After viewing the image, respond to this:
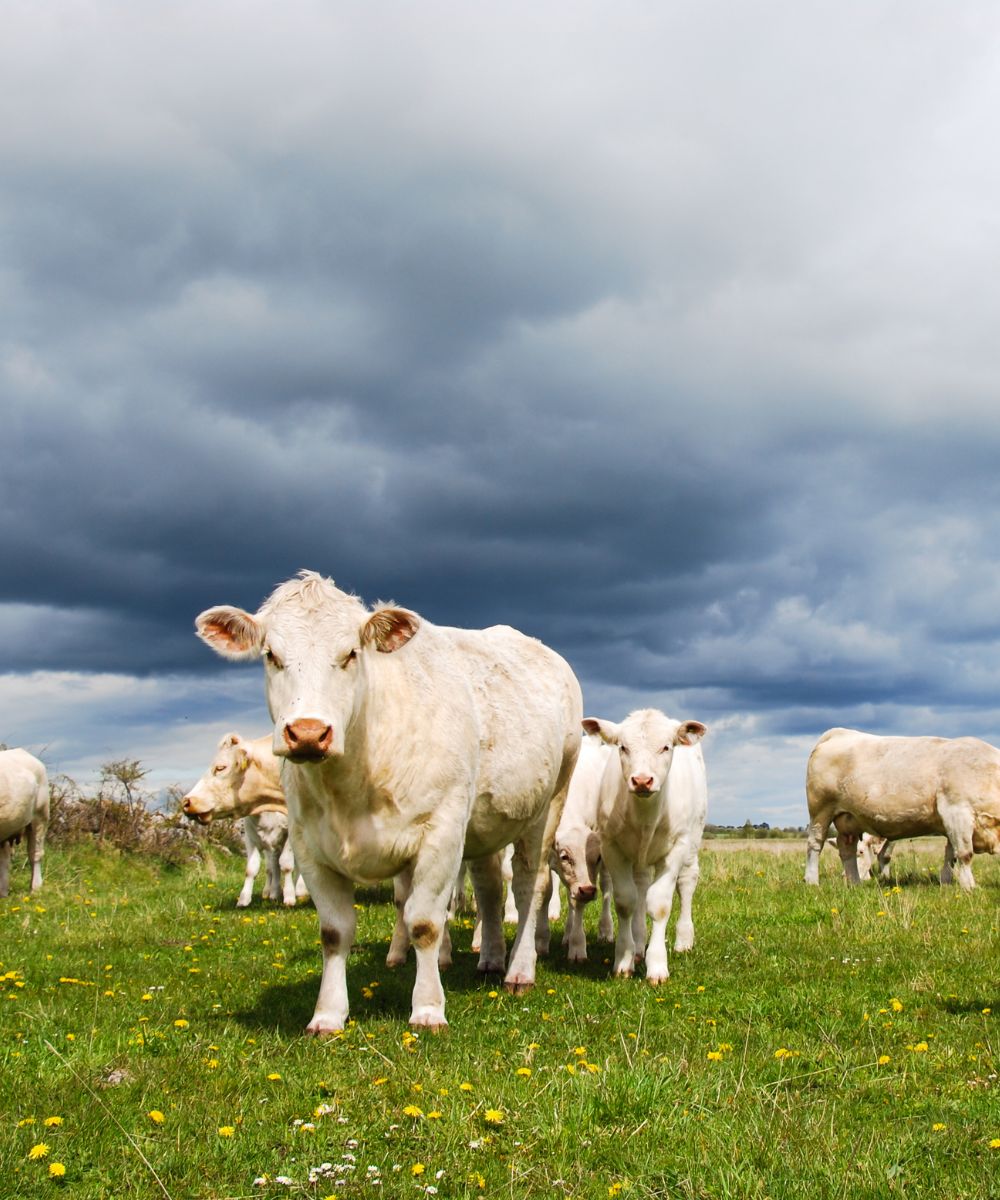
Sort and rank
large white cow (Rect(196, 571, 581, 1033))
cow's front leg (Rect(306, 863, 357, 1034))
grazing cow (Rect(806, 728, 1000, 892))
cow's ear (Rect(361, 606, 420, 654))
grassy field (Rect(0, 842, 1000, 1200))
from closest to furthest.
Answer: grassy field (Rect(0, 842, 1000, 1200)), large white cow (Rect(196, 571, 581, 1033)), cow's front leg (Rect(306, 863, 357, 1034)), cow's ear (Rect(361, 606, 420, 654)), grazing cow (Rect(806, 728, 1000, 892))

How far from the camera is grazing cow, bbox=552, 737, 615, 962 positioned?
11.6 m

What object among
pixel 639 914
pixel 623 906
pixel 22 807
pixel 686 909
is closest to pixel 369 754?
pixel 623 906

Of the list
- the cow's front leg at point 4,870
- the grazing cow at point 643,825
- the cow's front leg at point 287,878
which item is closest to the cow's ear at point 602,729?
the grazing cow at point 643,825

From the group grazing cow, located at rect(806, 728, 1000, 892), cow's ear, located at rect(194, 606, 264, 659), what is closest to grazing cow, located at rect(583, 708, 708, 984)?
cow's ear, located at rect(194, 606, 264, 659)

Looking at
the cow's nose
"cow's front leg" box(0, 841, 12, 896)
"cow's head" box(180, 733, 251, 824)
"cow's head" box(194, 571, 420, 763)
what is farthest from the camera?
"cow's front leg" box(0, 841, 12, 896)

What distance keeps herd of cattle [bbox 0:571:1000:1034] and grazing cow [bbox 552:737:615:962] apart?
25 millimetres

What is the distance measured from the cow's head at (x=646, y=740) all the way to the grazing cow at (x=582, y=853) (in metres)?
0.89

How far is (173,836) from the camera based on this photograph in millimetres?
27609

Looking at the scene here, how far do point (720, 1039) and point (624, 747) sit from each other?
3.47 m

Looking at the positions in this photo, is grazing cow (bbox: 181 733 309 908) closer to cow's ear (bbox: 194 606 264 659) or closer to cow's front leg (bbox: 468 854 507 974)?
cow's front leg (bbox: 468 854 507 974)

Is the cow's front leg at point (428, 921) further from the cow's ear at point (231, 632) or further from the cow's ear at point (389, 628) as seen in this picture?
the cow's ear at point (231, 632)

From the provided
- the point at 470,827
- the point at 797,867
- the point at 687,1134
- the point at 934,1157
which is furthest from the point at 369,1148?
the point at 797,867

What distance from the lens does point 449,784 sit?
8641mm

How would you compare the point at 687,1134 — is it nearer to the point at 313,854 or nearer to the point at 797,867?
the point at 313,854
